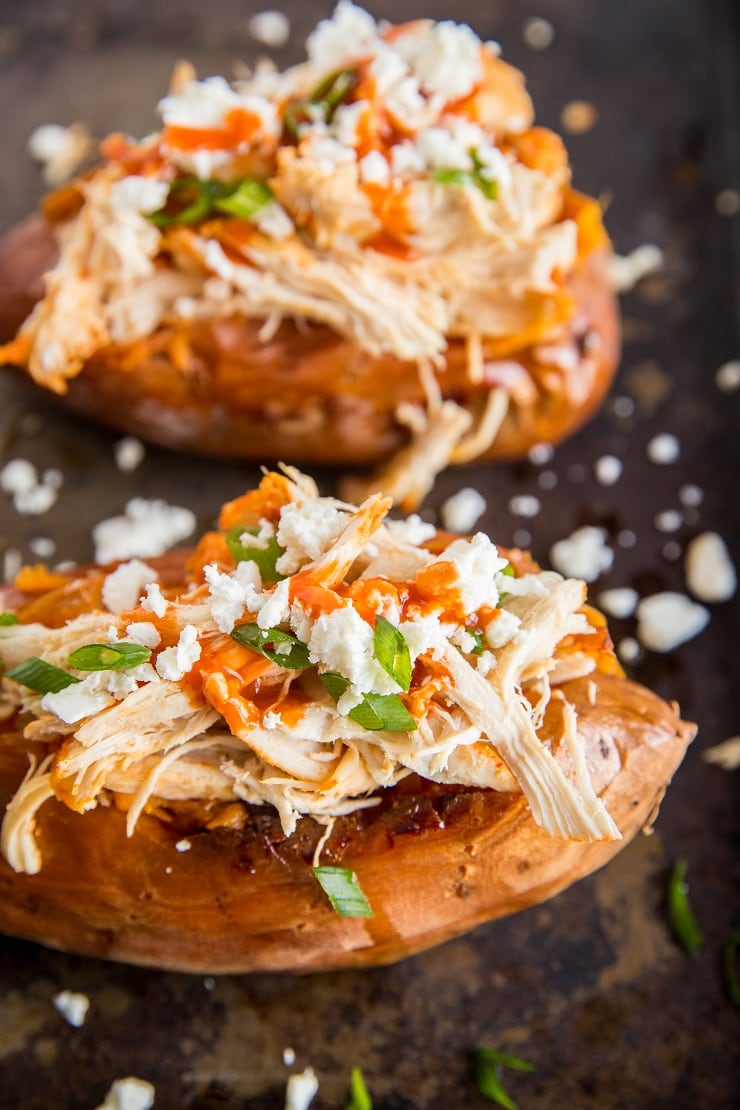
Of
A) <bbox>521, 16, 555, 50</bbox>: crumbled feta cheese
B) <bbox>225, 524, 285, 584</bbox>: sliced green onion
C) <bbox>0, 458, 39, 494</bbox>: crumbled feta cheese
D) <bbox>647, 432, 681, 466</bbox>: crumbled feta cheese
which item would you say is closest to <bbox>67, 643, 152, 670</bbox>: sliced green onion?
<bbox>225, 524, 285, 584</bbox>: sliced green onion

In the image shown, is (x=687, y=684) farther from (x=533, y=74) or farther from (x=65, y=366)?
(x=533, y=74)

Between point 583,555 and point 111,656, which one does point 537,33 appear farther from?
point 111,656

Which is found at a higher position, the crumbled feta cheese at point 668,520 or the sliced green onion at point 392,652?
the sliced green onion at point 392,652

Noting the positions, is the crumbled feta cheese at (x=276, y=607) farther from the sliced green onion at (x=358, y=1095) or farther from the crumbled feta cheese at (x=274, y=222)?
the sliced green onion at (x=358, y=1095)

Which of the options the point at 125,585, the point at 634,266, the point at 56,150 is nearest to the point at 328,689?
the point at 125,585

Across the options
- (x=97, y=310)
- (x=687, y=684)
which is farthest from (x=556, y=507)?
(x=97, y=310)

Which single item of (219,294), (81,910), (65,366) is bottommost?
(81,910)

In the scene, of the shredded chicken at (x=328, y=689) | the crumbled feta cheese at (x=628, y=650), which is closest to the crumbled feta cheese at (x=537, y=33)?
the crumbled feta cheese at (x=628, y=650)
